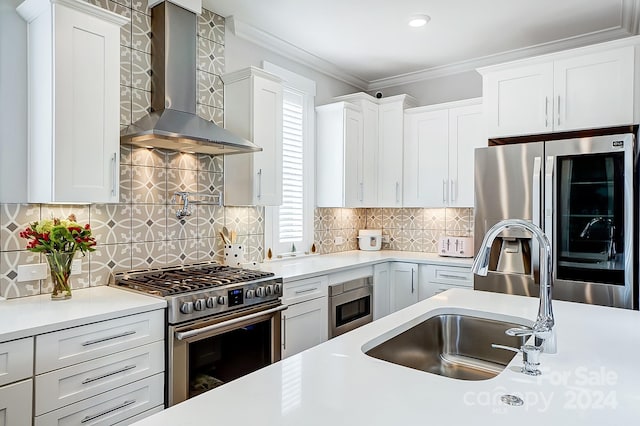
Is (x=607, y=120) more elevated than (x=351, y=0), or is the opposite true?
(x=351, y=0)

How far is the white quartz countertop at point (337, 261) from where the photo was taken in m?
3.12

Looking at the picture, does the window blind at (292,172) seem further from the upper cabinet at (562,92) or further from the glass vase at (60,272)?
the glass vase at (60,272)

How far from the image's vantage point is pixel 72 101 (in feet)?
6.96

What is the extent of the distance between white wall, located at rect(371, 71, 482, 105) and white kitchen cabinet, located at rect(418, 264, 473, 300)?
67.8 inches

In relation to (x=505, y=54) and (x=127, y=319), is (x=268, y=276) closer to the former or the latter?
(x=127, y=319)

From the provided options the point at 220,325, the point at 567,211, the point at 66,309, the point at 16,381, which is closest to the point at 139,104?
the point at 66,309

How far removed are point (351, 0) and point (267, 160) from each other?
1.23 metres

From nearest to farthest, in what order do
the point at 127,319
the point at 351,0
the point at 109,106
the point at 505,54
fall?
the point at 127,319, the point at 109,106, the point at 351,0, the point at 505,54

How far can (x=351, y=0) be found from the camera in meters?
2.90

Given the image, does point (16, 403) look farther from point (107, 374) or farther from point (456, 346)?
point (456, 346)

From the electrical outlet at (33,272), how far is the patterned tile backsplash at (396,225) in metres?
2.34

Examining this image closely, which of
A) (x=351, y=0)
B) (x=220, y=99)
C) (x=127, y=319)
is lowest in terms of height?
(x=127, y=319)

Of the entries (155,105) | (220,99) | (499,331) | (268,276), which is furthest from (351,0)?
(499,331)

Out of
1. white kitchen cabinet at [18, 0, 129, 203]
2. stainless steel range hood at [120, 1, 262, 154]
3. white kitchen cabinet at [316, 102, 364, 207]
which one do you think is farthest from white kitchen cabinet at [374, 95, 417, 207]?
white kitchen cabinet at [18, 0, 129, 203]
